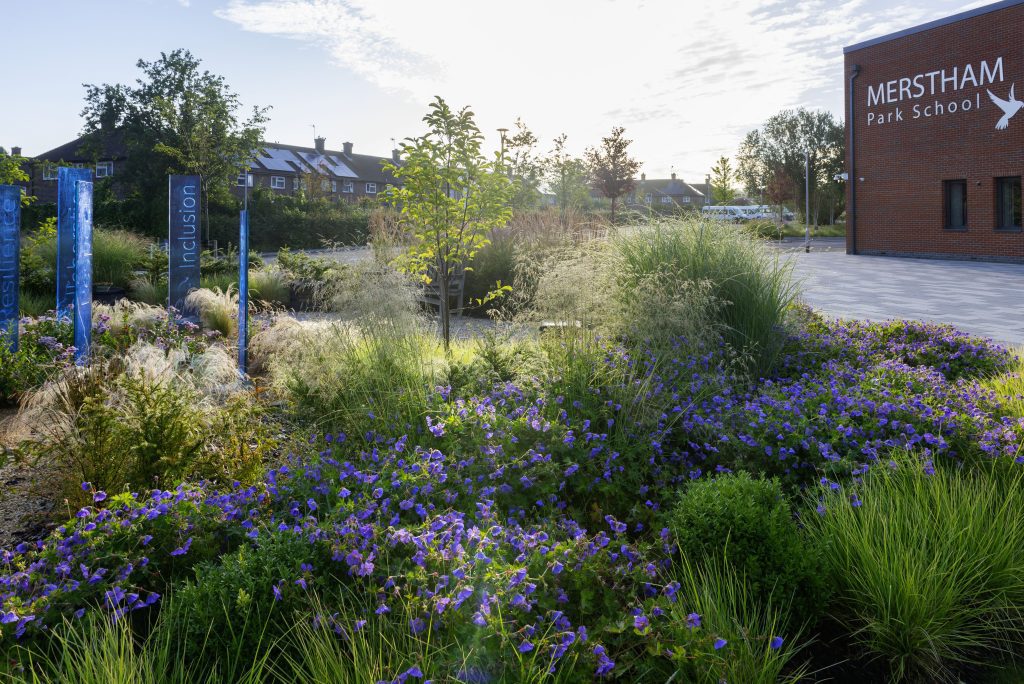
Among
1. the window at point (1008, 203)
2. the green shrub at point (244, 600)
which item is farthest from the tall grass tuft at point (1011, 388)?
the window at point (1008, 203)

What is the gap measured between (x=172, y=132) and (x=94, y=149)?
4.91 m

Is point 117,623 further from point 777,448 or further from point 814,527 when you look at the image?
point 777,448

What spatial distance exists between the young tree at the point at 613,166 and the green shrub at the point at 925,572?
26148mm

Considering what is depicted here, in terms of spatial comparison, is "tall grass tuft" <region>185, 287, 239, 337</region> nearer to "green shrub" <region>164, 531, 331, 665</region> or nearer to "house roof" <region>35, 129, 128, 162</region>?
"green shrub" <region>164, 531, 331, 665</region>

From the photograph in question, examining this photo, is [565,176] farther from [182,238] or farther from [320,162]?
[320,162]

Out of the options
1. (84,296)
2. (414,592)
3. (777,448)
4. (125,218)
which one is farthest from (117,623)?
(125,218)

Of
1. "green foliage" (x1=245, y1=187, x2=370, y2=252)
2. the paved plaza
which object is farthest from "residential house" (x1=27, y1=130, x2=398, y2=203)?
the paved plaza

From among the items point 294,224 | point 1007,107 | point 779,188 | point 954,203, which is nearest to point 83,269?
point 1007,107

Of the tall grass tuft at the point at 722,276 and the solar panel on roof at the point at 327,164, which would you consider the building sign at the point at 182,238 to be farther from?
the solar panel on roof at the point at 327,164

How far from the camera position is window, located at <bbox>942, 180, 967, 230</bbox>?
21141 millimetres

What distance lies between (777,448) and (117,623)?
2.66m

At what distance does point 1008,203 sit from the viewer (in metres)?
19.9

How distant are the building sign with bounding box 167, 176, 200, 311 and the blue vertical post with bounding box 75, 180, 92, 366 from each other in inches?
67.8

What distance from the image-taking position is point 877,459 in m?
3.08
